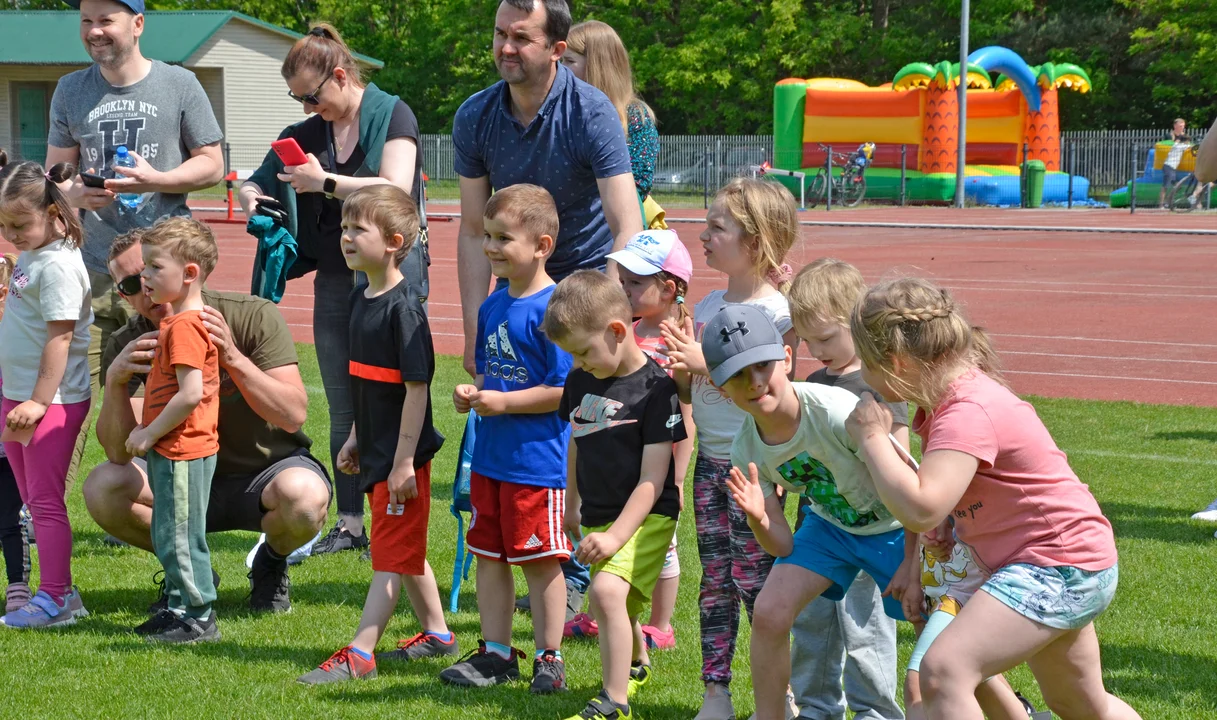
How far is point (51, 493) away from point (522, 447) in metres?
2.15

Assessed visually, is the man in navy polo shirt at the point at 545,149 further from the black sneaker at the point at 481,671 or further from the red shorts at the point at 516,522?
the black sneaker at the point at 481,671

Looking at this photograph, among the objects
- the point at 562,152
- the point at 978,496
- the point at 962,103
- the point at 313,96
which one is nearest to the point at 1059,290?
the point at 313,96

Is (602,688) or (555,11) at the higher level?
(555,11)

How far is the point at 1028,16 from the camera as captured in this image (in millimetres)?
49094

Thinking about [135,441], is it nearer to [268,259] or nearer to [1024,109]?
[268,259]

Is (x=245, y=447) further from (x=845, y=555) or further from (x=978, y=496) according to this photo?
(x=978, y=496)

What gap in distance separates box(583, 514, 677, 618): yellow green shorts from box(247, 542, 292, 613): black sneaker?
6.20 feet

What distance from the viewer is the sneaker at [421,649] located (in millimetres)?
4871

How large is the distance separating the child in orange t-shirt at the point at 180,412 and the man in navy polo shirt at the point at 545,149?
3.29 feet

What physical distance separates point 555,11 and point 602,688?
240 cm

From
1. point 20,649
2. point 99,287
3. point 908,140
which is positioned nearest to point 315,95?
point 99,287

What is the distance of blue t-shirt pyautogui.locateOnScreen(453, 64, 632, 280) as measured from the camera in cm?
485

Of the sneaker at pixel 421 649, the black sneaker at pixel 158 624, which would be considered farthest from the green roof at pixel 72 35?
the sneaker at pixel 421 649

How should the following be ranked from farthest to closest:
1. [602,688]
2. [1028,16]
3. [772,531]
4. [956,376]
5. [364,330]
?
[1028,16] → [364,330] → [602,688] → [772,531] → [956,376]
